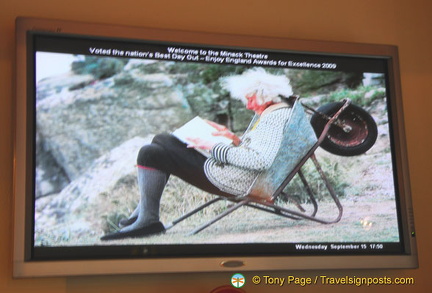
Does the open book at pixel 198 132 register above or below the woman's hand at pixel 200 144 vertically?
above

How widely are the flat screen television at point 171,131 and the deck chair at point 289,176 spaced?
0.05ft

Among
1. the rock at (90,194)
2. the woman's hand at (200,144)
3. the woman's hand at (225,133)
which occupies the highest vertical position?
the woman's hand at (225,133)

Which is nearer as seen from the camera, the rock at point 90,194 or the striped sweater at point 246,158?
the rock at point 90,194

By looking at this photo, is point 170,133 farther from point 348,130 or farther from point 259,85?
point 348,130

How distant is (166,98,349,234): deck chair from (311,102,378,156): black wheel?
2 cm

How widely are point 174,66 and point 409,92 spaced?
3.28 feet

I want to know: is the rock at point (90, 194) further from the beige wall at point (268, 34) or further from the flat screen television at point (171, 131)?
the beige wall at point (268, 34)

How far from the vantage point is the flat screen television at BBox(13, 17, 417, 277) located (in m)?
1.83

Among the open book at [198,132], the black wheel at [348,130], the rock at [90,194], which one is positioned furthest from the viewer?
the black wheel at [348,130]

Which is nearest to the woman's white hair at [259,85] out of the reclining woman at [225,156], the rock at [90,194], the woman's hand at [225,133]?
the reclining woman at [225,156]

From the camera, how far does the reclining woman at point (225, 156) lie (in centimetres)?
190

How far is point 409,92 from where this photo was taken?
2283 mm

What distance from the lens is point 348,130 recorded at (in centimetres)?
211

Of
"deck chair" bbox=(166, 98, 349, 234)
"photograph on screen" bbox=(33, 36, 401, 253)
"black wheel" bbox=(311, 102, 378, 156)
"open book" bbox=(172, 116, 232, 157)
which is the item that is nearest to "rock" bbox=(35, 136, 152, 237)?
"photograph on screen" bbox=(33, 36, 401, 253)
